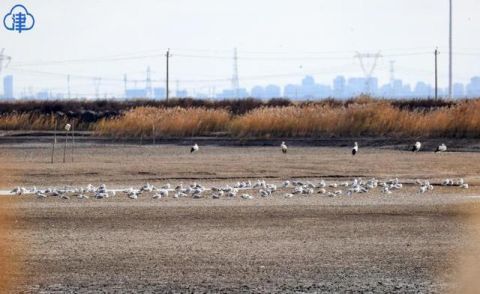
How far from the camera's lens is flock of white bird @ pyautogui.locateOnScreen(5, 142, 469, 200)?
911 inches

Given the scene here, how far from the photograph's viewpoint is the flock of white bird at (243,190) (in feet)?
75.9

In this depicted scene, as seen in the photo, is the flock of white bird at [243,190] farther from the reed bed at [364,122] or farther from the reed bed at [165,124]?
the reed bed at [165,124]

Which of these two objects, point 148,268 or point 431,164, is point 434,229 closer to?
point 148,268

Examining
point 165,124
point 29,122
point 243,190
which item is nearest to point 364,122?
point 165,124

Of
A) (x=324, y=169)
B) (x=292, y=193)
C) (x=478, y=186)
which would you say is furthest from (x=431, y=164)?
(x=292, y=193)

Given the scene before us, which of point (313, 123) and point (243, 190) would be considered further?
point (313, 123)

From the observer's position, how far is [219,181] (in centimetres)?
2688

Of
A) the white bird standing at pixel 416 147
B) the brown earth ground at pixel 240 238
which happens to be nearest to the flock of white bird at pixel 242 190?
the brown earth ground at pixel 240 238

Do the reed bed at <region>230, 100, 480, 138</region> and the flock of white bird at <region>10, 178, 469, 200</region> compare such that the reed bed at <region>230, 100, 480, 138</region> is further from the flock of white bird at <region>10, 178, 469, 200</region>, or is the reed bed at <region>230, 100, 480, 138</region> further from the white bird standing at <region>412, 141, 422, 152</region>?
the flock of white bird at <region>10, 178, 469, 200</region>

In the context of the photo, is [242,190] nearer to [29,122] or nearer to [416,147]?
[416,147]

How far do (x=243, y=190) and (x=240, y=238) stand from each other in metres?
7.15

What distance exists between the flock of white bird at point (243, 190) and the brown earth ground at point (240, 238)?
0.37m

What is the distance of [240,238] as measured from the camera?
1706 cm

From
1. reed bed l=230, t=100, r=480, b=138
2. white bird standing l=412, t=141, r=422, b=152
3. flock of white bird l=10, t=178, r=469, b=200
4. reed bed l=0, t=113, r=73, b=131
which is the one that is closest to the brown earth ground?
flock of white bird l=10, t=178, r=469, b=200
